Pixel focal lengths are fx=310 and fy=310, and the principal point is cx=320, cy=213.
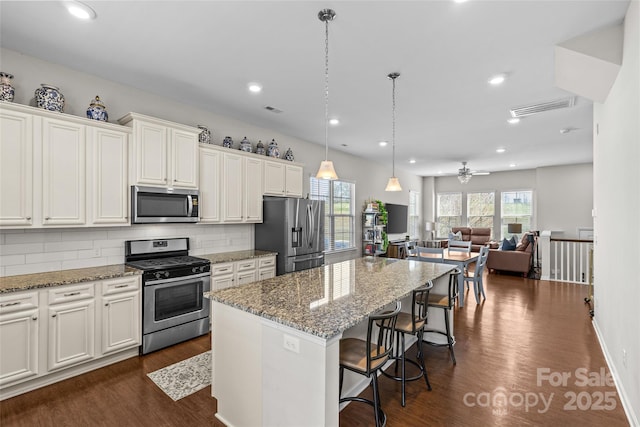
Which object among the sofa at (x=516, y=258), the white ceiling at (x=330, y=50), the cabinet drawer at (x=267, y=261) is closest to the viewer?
the white ceiling at (x=330, y=50)

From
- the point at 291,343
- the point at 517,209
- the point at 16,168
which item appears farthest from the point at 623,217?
the point at 517,209

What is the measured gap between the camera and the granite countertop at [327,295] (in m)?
1.74

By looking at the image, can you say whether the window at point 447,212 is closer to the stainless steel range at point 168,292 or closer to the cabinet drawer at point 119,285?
the stainless steel range at point 168,292

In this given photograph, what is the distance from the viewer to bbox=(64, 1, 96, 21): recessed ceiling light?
2.17 m

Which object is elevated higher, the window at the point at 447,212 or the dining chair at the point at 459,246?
the window at the point at 447,212

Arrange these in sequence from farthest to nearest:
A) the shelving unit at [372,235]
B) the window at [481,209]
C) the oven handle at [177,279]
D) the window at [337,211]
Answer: the window at [481,209] < the shelving unit at [372,235] < the window at [337,211] < the oven handle at [177,279]

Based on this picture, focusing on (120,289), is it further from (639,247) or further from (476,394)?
(639,247)

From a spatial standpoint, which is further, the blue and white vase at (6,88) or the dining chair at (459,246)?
the dining chair at (459,246)

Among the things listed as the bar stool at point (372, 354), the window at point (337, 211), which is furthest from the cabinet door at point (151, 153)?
the window at point (337, 211)

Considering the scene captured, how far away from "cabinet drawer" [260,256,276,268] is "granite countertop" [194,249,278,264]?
6 centimetres

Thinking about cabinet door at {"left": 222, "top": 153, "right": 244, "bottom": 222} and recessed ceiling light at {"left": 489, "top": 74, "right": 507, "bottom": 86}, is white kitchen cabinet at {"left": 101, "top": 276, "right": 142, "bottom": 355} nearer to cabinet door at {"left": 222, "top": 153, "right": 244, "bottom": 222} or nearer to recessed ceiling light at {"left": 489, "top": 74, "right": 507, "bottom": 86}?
cabinet door at {"left": 222, "top": 153, "right": 244, "bottom": 222}

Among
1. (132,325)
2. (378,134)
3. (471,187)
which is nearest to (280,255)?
(132,325)

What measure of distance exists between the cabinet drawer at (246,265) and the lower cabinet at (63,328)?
125 cm

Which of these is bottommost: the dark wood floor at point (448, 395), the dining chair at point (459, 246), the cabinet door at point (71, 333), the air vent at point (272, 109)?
the dark wood floor at point (448, 395)
